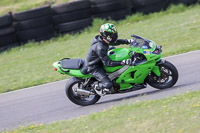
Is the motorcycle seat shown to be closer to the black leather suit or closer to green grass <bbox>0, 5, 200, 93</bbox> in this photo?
the black leather suit

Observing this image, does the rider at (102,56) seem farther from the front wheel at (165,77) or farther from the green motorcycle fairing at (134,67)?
the front wheel at (165,77)

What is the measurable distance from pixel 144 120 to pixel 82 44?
9584 millimetres

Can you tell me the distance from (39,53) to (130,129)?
34.1 feet

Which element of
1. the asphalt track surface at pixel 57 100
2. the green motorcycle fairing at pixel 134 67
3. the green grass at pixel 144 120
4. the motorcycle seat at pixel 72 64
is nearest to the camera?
the green grass at pixel 144 120

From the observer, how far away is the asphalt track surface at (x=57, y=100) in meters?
7.54

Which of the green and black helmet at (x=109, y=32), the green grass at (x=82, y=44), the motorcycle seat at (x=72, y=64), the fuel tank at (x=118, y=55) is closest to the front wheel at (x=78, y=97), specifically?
the motorcycle seat at (x=72, y=64)

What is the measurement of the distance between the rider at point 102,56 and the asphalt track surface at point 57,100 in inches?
22.4

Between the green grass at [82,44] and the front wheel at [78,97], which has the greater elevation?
the front wheel at [78,97]

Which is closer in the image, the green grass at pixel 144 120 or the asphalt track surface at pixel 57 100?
the green grass at pixel 144 120

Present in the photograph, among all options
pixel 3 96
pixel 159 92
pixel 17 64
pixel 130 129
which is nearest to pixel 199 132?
pixel 130 129

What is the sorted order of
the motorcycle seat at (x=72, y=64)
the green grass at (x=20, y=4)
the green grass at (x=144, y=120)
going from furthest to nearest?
the green grass at (x=20, y=4) → the motorcycle seat at (x=72, y=64) → the green grass at (x=144, y=120)

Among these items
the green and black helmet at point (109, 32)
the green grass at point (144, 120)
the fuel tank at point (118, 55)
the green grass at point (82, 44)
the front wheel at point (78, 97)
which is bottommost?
the green grass at point (82, 44)

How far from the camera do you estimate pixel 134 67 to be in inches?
290

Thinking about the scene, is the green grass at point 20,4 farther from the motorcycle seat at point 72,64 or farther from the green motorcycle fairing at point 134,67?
the green motorcycle fairing at point 134,67
